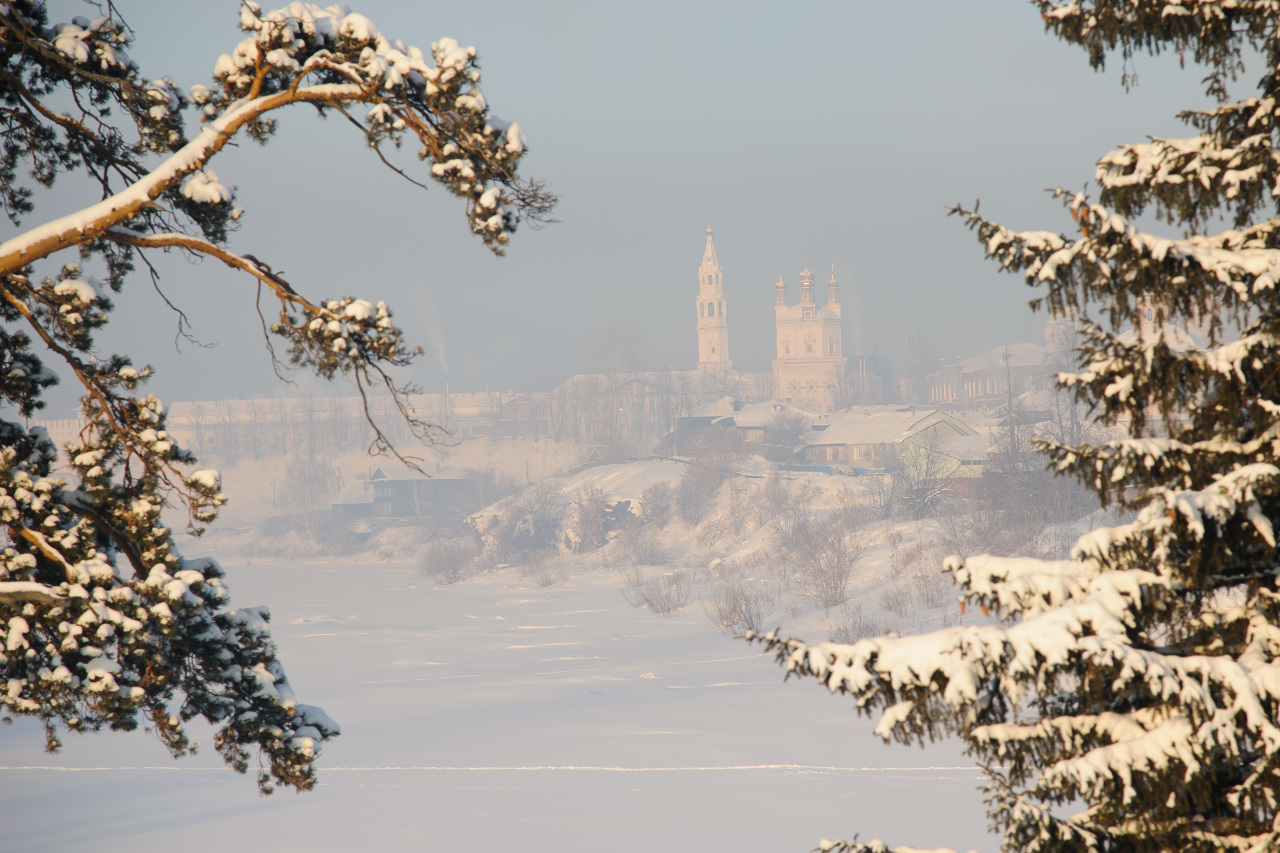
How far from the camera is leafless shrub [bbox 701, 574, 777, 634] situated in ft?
145

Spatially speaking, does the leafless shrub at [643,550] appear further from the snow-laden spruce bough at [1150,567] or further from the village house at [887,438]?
the snow-laden spruce bough at [1150,567]

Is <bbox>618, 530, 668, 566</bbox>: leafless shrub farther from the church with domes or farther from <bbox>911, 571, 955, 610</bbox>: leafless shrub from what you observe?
the church with domes

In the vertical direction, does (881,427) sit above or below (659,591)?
above

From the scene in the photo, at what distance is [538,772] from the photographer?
23.8 metres

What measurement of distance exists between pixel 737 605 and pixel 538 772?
22.6 meters

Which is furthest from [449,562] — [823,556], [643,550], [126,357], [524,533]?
[126,357]

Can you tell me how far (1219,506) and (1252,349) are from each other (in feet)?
2.70

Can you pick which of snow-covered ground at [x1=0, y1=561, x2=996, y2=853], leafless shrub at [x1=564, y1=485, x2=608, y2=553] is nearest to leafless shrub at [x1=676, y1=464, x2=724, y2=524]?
leafless shrub at [x1=564, y1=485, x2=608, y2=553]

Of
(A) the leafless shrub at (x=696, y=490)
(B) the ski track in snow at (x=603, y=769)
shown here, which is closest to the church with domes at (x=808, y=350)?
(A) the leafless shrub at (x=696, y=490)

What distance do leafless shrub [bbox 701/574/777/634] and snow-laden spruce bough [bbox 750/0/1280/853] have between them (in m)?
36.8

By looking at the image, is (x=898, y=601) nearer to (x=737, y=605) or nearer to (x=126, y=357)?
(x=737, y=605)

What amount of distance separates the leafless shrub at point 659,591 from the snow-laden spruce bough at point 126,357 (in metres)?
44.8

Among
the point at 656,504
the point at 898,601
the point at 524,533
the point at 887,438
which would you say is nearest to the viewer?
the point at 898,601

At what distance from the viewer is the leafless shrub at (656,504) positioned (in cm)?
7938
